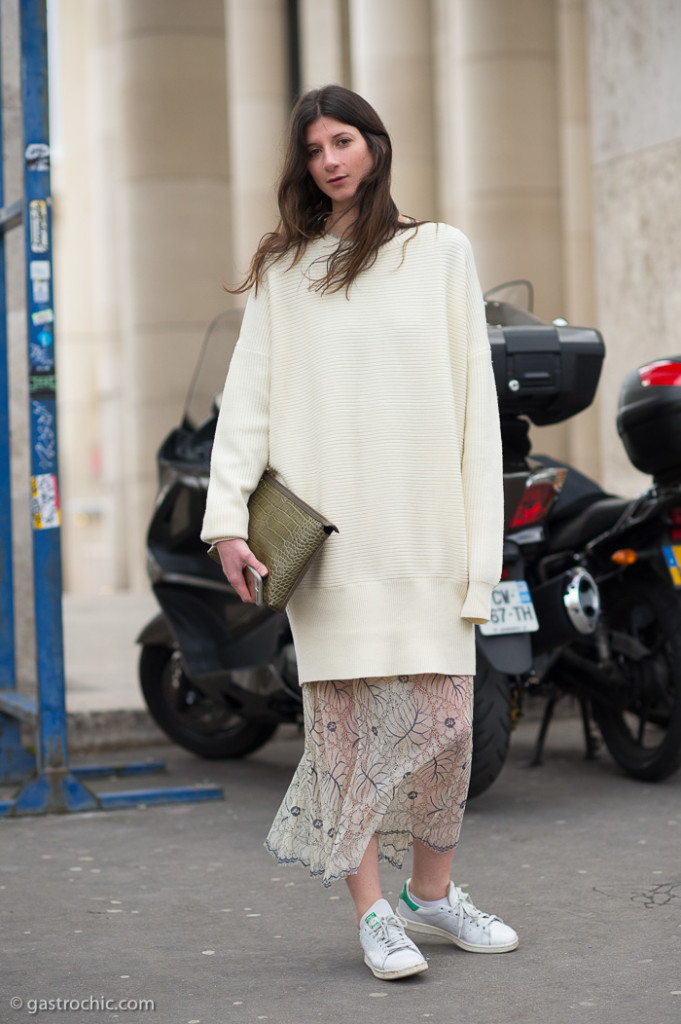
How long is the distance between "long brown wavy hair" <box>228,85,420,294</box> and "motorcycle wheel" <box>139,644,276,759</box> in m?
2.71

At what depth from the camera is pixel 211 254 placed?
14359 mm

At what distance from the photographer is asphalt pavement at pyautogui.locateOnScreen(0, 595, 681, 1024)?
2.81 meters

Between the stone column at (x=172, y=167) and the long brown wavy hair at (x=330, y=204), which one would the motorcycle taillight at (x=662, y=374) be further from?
the stone column at (x=172, y=167)

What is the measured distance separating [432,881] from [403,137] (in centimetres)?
1773

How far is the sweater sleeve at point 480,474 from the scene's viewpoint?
9.74 feet

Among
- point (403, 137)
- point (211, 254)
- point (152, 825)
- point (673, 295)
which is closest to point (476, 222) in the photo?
point (211, 254)

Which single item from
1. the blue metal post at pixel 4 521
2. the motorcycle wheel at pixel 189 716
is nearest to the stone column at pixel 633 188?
the motorcycle wheel at pixel 189 716

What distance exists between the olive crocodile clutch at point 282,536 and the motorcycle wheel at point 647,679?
75.6 inches

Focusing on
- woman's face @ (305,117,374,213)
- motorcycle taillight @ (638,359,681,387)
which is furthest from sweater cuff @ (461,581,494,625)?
motorcycle taillight @ (638,359,681,387)

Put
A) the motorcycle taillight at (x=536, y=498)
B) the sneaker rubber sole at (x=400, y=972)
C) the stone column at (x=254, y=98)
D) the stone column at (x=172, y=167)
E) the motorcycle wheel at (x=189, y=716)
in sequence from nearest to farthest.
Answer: the sneaker rubber sole at (x=400, y=972), the motorcycle taillight at (x=536, y=498), the motorcycle wheel at (x=189, y=716), the stone column at (x=172, y=167), the stone column at (x=254, y=98)

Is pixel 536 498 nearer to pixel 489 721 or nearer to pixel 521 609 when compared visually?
pixel 521 609

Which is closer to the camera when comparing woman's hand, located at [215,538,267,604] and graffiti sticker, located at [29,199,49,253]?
woman's hand, located at [215,538,267,604]

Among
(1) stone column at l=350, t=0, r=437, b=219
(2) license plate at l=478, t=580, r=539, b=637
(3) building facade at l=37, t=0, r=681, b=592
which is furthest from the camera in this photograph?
(1) stone column at l=350, t=0, r=437, b=219

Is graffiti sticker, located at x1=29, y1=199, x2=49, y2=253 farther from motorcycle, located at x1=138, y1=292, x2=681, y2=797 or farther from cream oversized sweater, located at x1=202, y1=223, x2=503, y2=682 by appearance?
cream oversized sweater, located at x1=202, y1=223, x2=503, y2=682
